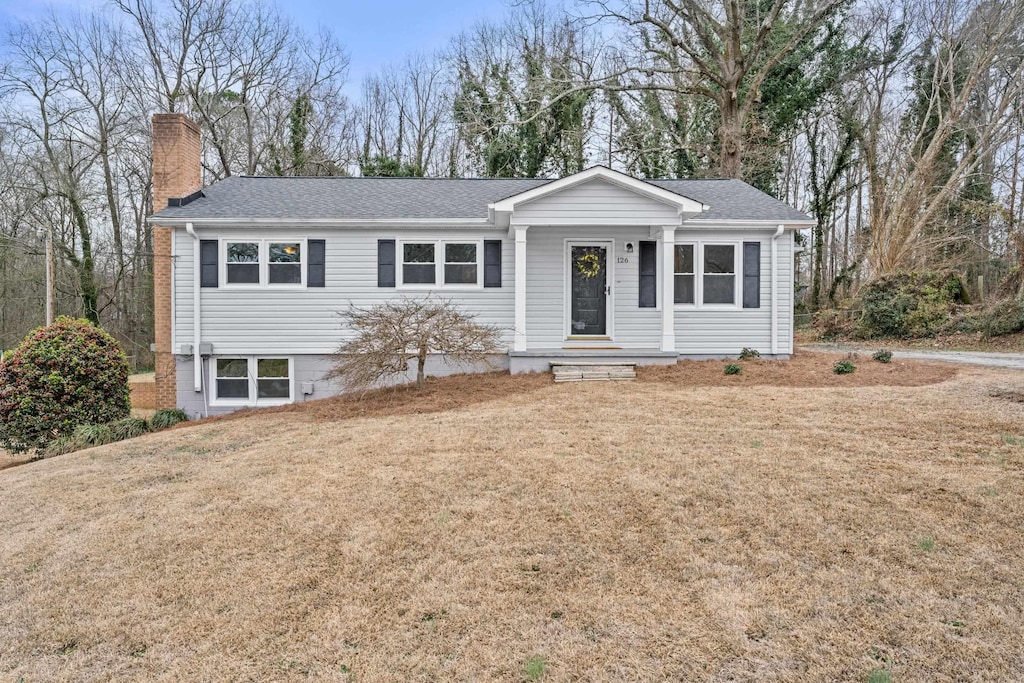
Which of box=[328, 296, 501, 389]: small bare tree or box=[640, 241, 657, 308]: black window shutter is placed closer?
box=[328, 296, 501, 389]: small bare tree

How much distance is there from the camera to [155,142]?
11.8 m

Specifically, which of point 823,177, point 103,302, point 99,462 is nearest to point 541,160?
point 823,177

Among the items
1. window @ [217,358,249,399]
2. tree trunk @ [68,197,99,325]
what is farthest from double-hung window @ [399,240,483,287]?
tree trunk @ [68,197,99,325]

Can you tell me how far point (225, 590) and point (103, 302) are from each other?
2227 centimetres

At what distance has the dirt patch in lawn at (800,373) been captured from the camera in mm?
9023

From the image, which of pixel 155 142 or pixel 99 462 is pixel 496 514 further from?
pixel 155 142

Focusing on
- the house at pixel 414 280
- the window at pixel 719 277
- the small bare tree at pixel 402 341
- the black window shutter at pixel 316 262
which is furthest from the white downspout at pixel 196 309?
the window at pixel 719 277

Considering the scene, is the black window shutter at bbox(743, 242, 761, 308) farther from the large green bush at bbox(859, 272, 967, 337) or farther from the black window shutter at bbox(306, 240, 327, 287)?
the black window shutter at bbox(306, 240, 327, 287)

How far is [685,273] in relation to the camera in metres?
11.7

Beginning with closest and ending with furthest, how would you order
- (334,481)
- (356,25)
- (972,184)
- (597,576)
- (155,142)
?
(597,576), (334,481), (155,142), (972,184), (356,25)

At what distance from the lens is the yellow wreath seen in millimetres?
11891

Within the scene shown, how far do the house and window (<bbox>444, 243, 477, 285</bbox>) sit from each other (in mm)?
20

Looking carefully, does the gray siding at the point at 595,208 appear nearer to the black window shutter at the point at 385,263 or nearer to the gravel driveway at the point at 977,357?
the black window shutter at the point at 385,263

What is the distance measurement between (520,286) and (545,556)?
7.43 meters
